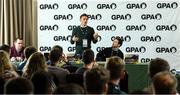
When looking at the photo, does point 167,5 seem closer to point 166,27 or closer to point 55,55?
point 166,27

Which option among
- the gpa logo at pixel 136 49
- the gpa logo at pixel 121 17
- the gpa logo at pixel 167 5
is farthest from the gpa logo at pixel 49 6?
the gpa logo at pixel 167 5

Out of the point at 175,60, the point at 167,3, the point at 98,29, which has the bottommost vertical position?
the point at 175,60

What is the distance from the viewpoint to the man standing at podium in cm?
907

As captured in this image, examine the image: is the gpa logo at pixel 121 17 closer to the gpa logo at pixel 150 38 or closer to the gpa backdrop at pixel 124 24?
the gpa backdrop at pixel 124 24

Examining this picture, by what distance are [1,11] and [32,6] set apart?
781mm

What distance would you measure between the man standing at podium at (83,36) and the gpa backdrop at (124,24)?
0.52 meters

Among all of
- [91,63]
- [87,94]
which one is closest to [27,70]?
[91,63]

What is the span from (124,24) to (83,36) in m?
1.15

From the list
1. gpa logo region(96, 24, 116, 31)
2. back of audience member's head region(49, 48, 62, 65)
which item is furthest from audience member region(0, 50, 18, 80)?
gpa logo region(96, 24, 116, 31)

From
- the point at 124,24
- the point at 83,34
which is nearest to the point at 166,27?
the point at 124,24

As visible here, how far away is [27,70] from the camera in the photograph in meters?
4.99

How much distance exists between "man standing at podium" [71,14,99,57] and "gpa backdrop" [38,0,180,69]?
0.52 m

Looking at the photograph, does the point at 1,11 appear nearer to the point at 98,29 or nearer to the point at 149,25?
the point at 98,29

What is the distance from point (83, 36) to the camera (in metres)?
9.15
